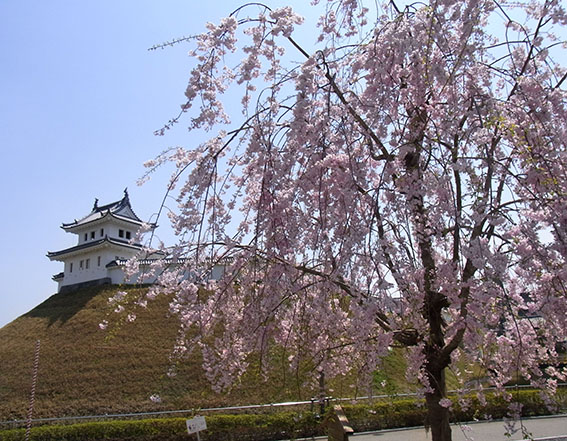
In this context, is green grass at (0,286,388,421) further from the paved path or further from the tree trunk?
the tree trunk

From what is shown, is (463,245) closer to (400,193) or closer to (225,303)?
(400,193)

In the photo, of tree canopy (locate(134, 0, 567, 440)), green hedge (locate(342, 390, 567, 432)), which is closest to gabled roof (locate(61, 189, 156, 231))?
green hedge (locate(342, 390, 567, 432))

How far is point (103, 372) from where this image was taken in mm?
18688

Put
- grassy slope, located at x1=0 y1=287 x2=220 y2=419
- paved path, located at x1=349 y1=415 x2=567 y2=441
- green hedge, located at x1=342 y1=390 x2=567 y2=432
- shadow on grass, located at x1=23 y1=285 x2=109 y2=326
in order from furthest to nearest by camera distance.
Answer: shadow on grass, located at x1=23 y1=285 x2=109 y2=326
grassy slope, located at x1=0 y1=287 x2=220 y2=419
green hedge, located at x1=342 y1=390 x2=567 y2=432
paved path, located at x1=349 y1=415 x2=567 y2=441

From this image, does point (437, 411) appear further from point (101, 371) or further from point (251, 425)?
point (101, 371)

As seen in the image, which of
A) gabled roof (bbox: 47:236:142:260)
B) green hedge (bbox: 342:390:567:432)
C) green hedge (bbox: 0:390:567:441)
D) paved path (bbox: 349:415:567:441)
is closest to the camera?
paved path (bbox: 349:415:567:441)

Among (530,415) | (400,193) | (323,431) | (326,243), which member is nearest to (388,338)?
(326,243)

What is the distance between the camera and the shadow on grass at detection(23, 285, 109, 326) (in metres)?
25.3

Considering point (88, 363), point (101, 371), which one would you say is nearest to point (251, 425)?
point (101, 371)

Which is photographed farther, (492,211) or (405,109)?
(405,109)

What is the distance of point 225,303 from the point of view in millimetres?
5102

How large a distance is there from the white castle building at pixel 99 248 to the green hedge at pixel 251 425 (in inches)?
600

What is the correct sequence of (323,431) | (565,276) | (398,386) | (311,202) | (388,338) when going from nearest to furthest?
(565,276)
(388,338)
(311,202)
(323,431)
(398,386)

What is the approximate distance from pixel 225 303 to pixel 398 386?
1290 centimetres
